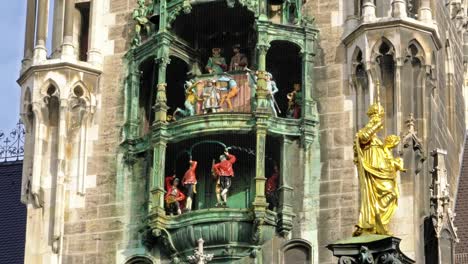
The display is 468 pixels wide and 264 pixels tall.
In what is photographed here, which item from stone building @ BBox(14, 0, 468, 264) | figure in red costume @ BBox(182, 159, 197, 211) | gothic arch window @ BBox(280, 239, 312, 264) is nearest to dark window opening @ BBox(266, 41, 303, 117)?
stone building @ BBox(14, 0, 468, 264)

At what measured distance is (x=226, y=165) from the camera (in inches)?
1431

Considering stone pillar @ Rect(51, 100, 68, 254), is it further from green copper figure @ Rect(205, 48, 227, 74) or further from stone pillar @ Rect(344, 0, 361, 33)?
stone pillar @ Rect(344, 0, 361, 33)

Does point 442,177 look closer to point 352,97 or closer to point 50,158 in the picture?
point 352,97

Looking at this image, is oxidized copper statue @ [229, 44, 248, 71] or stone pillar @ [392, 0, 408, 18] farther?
oxidized copper statue @ [229, 44, 248, 71]

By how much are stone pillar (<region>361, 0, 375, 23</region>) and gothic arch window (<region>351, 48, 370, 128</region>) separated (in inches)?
24.9

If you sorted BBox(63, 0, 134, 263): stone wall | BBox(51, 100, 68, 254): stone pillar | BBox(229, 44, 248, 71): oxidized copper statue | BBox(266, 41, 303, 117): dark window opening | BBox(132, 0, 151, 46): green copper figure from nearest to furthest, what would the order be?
BBox(63, 0, 134, 263): stone wall → BBox(51, 100, 68, 254): stone pillar → BBox(266, 41, 303, 117): dark window opening → BBox(229, 44, 248, 71): oxidized copper statue → BBox(132, 0, 151, 46): green copper figure

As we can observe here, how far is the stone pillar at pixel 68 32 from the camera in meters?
38.2

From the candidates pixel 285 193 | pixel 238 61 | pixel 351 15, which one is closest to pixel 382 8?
pixel 351 15

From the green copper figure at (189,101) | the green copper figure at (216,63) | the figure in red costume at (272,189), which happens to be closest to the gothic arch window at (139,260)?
the figure in red costume at (272,189)

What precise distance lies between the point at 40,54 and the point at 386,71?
7.49 metres

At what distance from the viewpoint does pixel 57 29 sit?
1522 inches

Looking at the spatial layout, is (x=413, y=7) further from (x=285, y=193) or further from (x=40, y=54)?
(x=40, y=54)

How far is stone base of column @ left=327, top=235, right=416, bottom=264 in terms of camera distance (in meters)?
28.2

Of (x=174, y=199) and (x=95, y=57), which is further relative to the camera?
(x=95, y=57)
